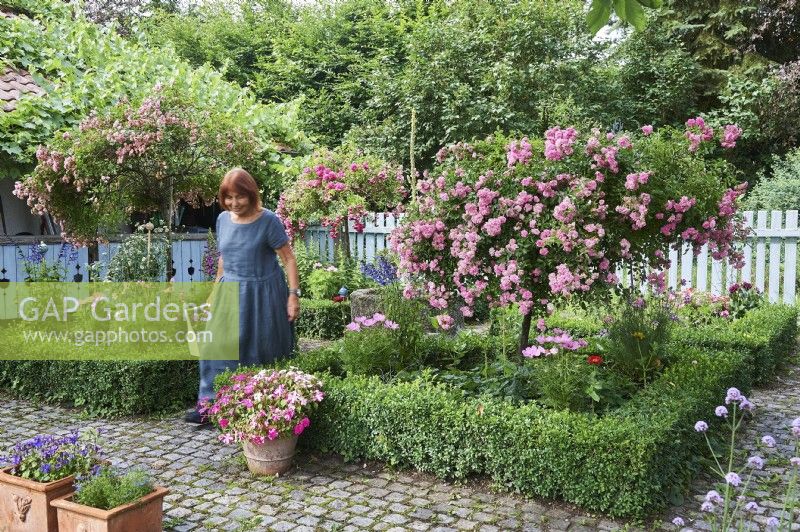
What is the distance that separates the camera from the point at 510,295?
527cm

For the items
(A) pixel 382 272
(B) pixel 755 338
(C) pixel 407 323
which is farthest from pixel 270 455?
(A) pixel 382 272

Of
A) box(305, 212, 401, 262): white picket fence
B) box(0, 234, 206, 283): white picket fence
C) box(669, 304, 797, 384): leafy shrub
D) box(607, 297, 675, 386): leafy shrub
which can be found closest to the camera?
box(607, 297, 675, 386): leafy shrub

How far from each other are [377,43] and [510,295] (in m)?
16.5

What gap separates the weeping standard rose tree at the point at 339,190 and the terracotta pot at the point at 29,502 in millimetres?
7031

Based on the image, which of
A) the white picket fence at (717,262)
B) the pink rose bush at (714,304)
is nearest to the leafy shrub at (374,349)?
the pink rose bush at (714,304)

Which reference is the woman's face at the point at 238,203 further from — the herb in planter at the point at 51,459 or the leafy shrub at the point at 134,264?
the leafy shrub at the point at 134,264

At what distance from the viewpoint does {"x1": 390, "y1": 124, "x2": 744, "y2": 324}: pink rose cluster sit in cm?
507

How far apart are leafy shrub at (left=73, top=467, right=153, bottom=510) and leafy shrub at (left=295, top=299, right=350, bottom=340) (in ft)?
19.5

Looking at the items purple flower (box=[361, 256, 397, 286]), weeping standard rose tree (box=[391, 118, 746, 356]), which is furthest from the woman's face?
purple flower (box=[361, 256, 397, 286])

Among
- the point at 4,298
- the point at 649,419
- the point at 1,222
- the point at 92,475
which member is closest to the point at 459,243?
the point at 649,419

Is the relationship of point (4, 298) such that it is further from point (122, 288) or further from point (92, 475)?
point (92, 475)

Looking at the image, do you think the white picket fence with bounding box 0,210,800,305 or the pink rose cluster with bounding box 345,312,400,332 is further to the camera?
the white picket fence with bounding box 0,210,800,305

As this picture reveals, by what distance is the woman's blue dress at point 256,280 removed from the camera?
5.43 m

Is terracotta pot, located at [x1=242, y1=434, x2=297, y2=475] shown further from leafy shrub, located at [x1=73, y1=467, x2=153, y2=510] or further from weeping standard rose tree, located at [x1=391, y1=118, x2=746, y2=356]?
weeping standard rose tree, located at [x1=391, y1=118, x2=746, y2=356]
